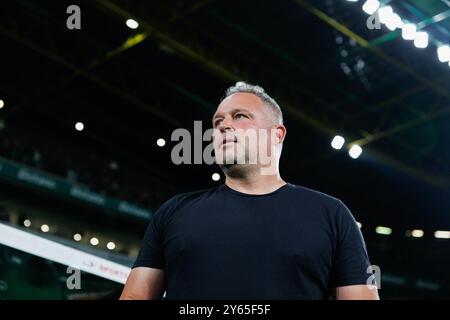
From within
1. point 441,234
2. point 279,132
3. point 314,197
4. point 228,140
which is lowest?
point 314,197

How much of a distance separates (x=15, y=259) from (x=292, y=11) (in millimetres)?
7391

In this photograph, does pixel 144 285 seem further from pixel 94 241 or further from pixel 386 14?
pixel 94 241

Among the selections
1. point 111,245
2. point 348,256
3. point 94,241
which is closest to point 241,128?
point 348,256

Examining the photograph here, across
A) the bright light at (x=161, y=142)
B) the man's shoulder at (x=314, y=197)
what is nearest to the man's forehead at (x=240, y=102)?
the man's shoulder at (x=314, y=197)

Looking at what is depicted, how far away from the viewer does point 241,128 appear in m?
2.21

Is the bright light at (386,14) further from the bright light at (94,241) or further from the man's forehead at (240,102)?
the bright light at (94,241)

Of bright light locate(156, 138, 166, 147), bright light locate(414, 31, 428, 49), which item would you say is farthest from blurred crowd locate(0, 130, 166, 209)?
bright light locate(414, 31, 428, 49)

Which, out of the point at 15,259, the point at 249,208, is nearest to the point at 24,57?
the point at 15,259

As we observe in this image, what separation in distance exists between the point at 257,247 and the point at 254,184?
355mm

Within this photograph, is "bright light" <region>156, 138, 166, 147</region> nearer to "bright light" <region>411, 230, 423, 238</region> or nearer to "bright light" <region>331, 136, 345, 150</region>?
"bright light" <region>331, 136, 345, 150</region>

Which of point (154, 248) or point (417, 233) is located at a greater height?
point (417, 233)

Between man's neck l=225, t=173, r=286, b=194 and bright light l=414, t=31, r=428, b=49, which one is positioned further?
bright light l=414, t=31, r=428, b=49

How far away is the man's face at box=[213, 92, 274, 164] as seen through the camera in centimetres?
216
